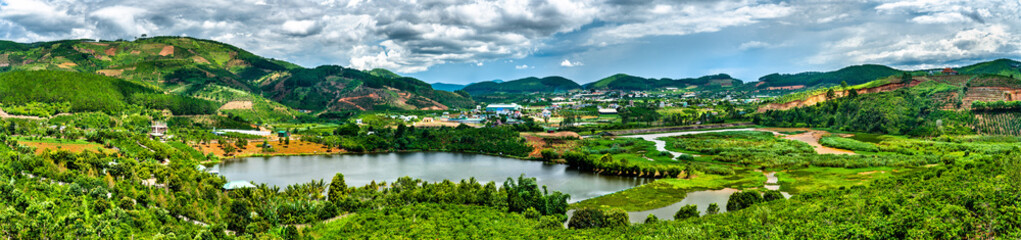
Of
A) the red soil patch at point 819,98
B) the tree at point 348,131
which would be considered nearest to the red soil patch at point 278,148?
the tree at point 348,131

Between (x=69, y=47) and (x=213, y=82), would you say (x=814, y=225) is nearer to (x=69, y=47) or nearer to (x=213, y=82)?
(x=213, y=82)

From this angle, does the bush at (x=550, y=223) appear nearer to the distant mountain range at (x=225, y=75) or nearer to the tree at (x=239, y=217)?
the tree at (x=239, y=217)

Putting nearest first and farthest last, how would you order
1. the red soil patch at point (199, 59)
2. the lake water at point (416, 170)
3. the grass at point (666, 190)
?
the grass at point (666, 190)
the lake water at point (416, 170)
the red soil patch at point (199, 59)

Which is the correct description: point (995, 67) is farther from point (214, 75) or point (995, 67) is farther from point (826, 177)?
point (214, 75)

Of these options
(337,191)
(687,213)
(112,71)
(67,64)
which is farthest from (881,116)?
(67,64)

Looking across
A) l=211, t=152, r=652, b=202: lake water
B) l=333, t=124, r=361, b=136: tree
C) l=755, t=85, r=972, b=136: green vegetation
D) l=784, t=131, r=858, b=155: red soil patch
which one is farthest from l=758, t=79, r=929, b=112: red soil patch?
l=333, t=124, r=361, b=136: tree

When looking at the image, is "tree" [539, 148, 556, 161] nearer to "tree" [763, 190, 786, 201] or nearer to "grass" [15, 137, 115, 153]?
"tree" [763, 190, 786, 201]
